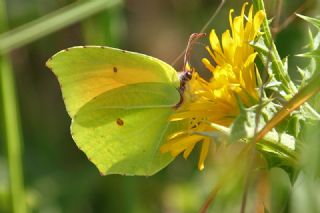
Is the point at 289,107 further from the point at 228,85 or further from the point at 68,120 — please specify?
the point at 68,120

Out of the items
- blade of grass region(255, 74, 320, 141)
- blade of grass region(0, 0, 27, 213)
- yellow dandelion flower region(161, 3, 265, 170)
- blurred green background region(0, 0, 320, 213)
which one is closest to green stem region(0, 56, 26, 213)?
blade of grass region(0, 0, 27, 213)

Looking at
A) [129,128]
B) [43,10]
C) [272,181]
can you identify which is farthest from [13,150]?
[43,10]

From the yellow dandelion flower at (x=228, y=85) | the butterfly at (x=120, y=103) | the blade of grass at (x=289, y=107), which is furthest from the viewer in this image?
the butterfly at (x=120, y=103)

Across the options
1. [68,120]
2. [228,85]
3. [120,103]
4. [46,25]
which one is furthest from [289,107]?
[68,120]

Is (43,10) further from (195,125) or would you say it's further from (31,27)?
(195,125)

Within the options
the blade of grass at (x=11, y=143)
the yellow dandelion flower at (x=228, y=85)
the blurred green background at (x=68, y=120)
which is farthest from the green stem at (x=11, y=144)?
the yellow dandelion flower at (x=228, y=85)

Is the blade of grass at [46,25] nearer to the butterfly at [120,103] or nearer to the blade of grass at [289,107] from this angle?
the butterfly at [120,103]
